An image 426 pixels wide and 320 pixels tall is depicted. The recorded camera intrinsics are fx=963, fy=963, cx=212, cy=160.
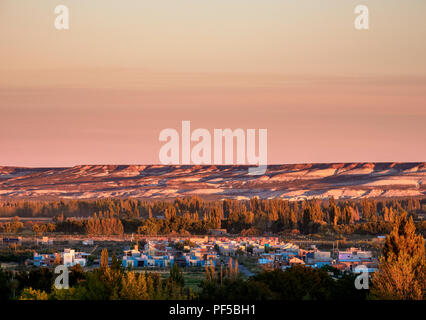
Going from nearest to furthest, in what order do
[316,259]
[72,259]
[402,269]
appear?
1. [402,269]
2. [72,259]
3. [316,259]

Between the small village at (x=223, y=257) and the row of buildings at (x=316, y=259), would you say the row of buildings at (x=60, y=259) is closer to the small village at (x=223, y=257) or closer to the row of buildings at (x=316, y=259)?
the small village at (x=223, y=257)

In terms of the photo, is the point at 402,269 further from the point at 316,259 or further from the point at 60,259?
the point at 60,259

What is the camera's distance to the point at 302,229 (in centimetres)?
12256

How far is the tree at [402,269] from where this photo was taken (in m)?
41.9

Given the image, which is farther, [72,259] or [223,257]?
[223,257]

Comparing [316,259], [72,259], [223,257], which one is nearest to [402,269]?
[316,259]

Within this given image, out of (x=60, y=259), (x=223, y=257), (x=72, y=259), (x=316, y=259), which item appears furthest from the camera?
(x=223, y=257)

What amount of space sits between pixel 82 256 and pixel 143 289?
1556 inches

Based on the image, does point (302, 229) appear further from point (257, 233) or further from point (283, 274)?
point (283, 274)

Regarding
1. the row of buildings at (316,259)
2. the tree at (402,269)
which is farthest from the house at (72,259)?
the tree at (402,269)

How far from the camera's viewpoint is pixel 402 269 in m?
43.2

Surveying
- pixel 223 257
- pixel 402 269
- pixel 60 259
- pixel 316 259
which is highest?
pixel 402 269

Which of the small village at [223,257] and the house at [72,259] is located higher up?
the house at [72,259]
